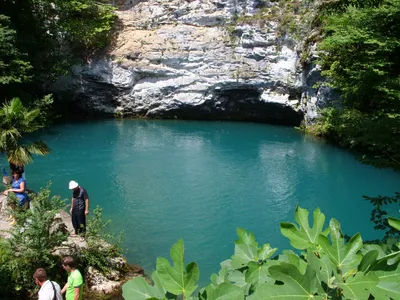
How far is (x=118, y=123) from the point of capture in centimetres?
2466

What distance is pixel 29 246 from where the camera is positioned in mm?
6227

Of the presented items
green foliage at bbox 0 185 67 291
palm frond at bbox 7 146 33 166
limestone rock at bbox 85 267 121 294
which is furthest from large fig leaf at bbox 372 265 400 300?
palm frond at bbox 7 146 33 166

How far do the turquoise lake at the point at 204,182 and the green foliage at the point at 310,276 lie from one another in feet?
19.5

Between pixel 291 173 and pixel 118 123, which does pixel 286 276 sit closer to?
pixel 291 173

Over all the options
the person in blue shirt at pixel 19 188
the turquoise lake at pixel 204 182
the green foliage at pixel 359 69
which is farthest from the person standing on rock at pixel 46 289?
the green foliage at pixel 359 69

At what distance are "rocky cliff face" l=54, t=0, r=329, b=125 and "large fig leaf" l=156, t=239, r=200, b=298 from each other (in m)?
22.8

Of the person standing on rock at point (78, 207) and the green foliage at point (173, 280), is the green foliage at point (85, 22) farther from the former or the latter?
the green foliage at point (173, 280)

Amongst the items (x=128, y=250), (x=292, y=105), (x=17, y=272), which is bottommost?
(x=128, y=250)

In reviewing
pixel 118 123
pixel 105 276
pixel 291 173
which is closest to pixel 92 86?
pixel 118 123

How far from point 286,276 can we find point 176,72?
971 inches

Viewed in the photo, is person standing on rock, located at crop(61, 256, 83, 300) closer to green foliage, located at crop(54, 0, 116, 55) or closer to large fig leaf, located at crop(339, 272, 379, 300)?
large fig leaf, located at crop(339, 272, 379, 300)

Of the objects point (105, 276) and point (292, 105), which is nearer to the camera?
point (105, 276)

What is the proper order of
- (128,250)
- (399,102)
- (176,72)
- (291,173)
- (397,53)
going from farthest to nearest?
(176,72) < (397,53) < (291,173) < (399,102) < (128,250)

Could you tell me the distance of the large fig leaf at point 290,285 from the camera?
1.32 metres
